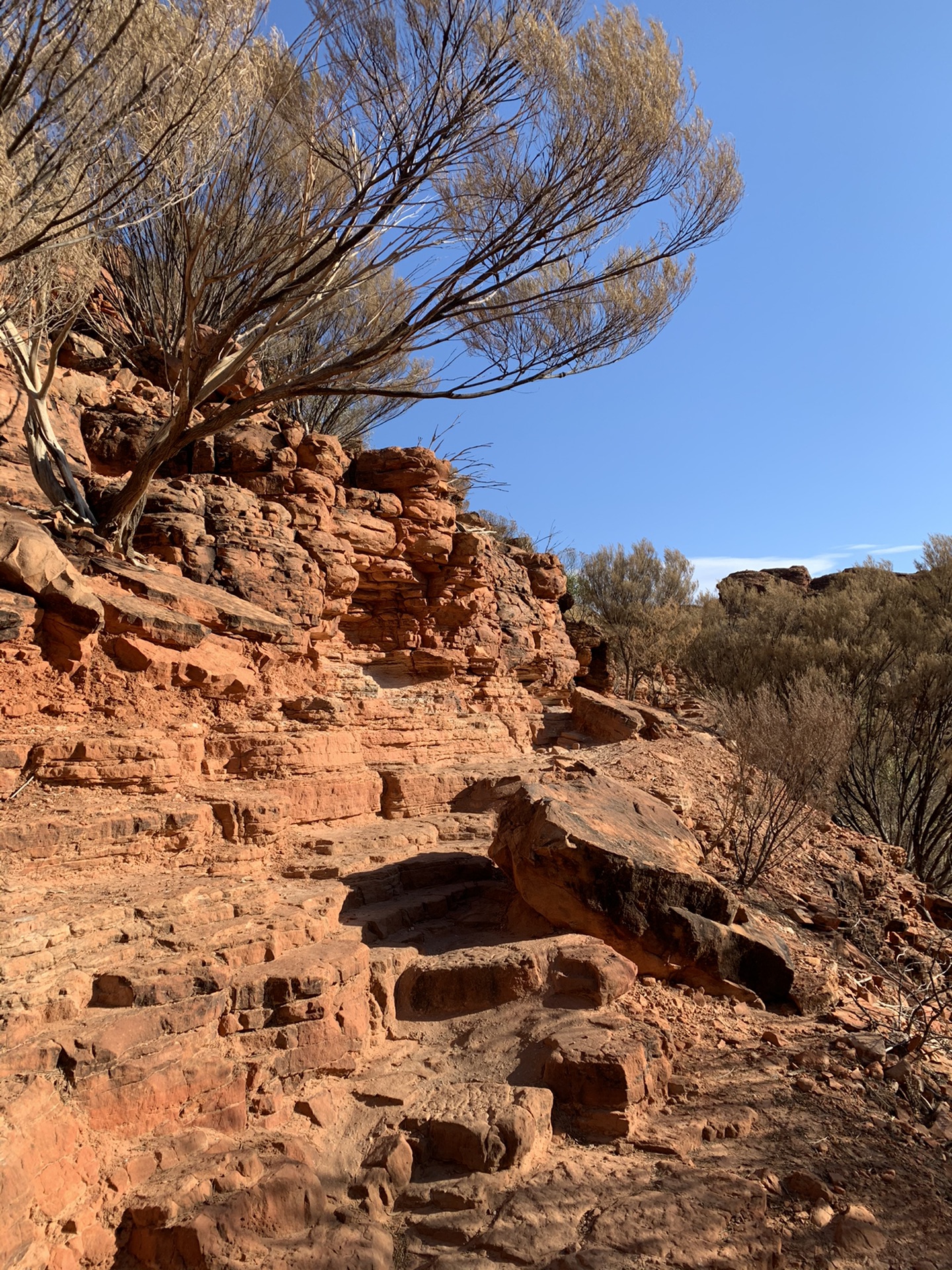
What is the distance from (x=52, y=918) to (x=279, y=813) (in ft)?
7.10

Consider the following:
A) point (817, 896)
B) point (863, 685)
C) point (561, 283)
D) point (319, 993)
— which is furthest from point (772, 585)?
point (319, 993)

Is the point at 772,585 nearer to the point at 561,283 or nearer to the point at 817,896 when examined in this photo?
the point at 561,283

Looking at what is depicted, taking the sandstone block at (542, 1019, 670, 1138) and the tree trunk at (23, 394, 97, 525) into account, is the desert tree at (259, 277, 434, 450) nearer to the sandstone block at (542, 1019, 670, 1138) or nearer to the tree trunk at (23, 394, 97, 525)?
the tree trunk at (23, 394, 97, 525)

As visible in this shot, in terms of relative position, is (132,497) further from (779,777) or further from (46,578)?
(779,777)

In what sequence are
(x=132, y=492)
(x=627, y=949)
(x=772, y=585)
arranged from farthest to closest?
(x=772, y=585), (x=132, y=492), (x=627, y=949)

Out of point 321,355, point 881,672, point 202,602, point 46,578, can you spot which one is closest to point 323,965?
point 46,578

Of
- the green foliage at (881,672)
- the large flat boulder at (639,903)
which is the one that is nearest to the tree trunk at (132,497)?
the large flat boulder at (639,903)

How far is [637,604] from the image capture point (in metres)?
20.1

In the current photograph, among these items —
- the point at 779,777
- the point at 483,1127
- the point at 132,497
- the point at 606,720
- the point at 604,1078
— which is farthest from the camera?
the point at 606,720

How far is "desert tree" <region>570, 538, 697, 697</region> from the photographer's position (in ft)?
59.5

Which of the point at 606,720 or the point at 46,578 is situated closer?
the point at 46,578

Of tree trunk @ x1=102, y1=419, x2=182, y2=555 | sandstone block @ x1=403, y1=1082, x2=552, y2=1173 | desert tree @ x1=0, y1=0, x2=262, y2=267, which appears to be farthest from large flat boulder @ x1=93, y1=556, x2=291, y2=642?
sandstone block @ x1=403, y1=1082, x2=552, y2=1173

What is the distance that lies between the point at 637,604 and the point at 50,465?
15.2 metres

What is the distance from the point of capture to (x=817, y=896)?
823 cm
